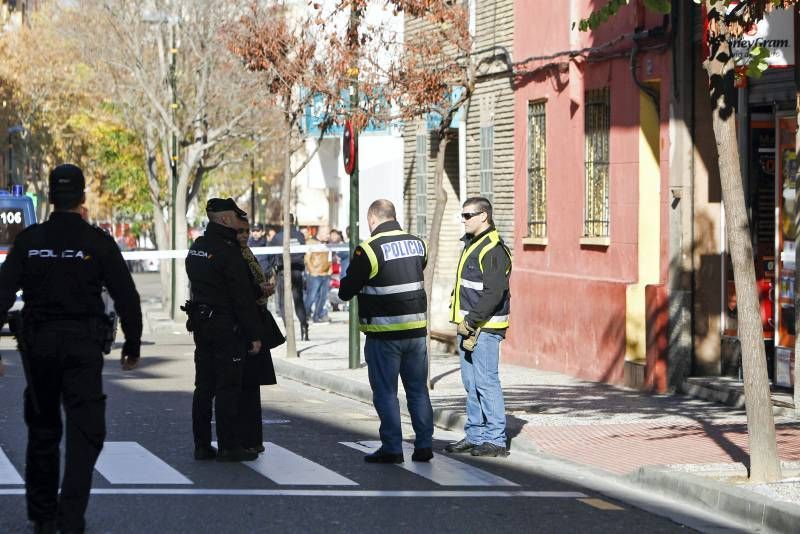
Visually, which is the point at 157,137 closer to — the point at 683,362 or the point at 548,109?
the point at 548,109

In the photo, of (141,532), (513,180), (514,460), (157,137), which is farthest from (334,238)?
(141,532)

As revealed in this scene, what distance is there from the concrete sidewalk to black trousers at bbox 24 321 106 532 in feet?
12.3

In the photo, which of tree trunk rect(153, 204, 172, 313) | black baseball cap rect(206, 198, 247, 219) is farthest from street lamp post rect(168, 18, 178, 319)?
black baseball cap rect(206, 198, 247, 219)

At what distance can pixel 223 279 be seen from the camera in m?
11.7

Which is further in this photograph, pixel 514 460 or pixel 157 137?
pixel 157 137

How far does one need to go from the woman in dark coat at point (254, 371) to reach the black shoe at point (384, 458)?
849mm

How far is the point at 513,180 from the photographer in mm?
22406

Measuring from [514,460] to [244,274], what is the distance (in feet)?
8.14

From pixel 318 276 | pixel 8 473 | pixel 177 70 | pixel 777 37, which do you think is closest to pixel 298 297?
pixel 318 276

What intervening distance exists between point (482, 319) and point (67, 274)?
4.24 metres

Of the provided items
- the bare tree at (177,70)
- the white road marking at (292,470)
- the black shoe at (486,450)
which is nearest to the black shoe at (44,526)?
the white road marking at (292,470)

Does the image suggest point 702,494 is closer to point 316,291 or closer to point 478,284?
point 478,284

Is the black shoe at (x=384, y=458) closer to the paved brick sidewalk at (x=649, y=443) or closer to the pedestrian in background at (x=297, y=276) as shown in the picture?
the paved brick sidewalk at (x=649, y=443)

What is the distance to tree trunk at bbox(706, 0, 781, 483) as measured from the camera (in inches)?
412
